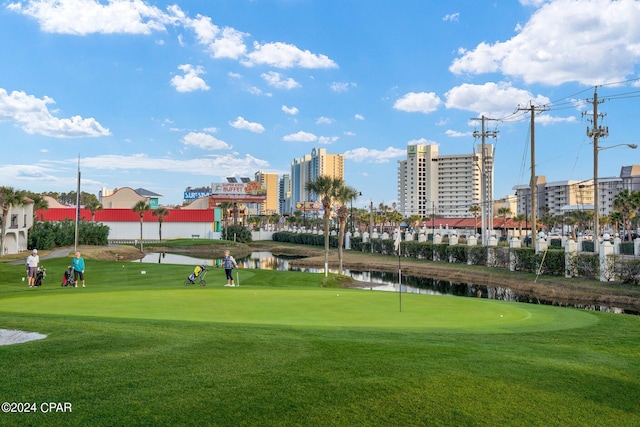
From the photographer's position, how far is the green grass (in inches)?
230

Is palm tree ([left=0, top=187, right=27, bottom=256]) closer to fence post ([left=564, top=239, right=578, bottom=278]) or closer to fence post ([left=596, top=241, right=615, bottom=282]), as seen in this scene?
fence post ([left=564, top=239, right=578, bottom=278])

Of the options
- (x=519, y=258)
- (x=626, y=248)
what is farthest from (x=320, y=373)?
(x=519, y=258)

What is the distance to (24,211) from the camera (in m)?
58.3

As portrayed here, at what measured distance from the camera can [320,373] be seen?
7.18 meters


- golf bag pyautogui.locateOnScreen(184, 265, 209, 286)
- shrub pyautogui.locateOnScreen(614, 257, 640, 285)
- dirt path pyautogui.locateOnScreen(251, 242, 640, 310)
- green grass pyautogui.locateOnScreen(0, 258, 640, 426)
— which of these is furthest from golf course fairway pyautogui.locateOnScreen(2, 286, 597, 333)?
shrub pyautogui.locateOnScreen(614, 257, 640, 285)

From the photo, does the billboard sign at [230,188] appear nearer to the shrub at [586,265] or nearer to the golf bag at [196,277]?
the shrub at [586,265]

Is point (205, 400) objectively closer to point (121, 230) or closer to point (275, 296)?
point (275, 296)

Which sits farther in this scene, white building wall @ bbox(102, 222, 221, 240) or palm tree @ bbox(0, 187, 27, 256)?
white building wall @ bbox(102, 222, 221, 240)

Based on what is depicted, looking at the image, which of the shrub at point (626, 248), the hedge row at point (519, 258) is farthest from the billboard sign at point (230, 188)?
the shrub at point (626, 248)

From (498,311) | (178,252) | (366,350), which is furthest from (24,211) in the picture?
(366,350)

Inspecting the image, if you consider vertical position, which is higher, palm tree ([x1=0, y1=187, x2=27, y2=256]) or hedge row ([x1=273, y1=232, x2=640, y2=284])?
palm tree ([x1=0, y1=187, x2=27, y2=256])

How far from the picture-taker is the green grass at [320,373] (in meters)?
5.83

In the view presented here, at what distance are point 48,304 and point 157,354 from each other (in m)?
10.7

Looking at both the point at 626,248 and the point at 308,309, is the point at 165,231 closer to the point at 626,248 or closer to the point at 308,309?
the point at 626,248
